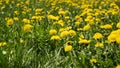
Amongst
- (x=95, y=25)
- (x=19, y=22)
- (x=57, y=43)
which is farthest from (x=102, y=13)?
(x=57, y=43)

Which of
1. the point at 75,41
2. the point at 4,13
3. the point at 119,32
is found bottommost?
the point at 4,13

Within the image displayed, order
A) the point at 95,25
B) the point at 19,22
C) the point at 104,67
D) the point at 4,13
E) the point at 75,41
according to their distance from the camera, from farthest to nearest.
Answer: the point at 4,13 → the point at 19,22 → the point at 95,25 → the point at 75,41 → the point at 104,67

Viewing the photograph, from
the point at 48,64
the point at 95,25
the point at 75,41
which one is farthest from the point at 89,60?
the point at 95,25

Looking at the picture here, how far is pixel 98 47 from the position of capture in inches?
176

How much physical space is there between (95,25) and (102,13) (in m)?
1.07

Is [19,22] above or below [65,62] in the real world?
below

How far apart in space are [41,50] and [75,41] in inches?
19.3

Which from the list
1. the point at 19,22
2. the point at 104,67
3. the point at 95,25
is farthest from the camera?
the point at 19,22

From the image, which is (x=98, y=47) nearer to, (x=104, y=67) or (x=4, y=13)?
(x=104, y=67)

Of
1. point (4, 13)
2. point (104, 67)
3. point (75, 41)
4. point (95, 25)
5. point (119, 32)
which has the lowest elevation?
point (4, 13)

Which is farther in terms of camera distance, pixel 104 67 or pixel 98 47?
pixel 98 47

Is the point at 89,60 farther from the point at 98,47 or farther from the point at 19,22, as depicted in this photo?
the point at 19,22

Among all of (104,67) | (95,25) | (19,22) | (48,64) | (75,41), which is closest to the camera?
(104,67)

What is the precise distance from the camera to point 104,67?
3840 mm
